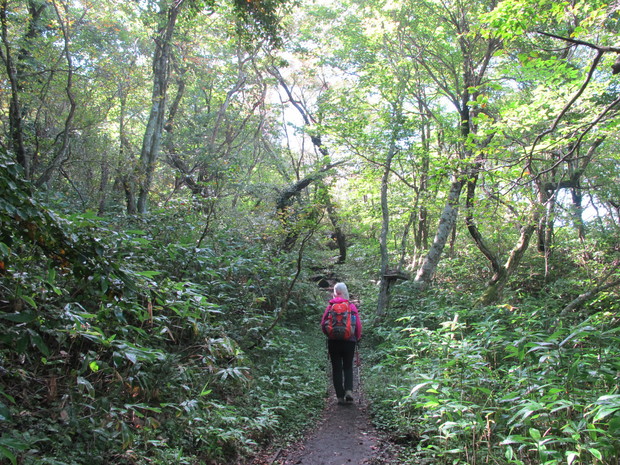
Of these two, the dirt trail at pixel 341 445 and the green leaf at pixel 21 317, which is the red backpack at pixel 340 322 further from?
the green leaf at pixel 21 317

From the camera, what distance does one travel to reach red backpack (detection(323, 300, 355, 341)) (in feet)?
17.7

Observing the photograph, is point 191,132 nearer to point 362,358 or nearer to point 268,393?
point 362,358

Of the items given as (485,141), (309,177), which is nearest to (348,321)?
(485,141)

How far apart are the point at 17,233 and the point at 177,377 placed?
221 cm

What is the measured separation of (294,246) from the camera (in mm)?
12625

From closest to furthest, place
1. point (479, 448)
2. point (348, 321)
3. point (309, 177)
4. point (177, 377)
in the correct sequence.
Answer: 1. point (479, 448)
2. point (177, 377)
3. point (348, 321)
4. point (309, 177)

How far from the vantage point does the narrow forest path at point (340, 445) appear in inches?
150

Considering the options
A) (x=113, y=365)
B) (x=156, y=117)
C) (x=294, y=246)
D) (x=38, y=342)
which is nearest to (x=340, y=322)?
(x=113, y=365)

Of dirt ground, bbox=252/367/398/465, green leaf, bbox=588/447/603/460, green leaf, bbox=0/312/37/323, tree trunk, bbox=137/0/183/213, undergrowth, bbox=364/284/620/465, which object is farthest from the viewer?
tree trunk, bbox=137/0/183/213

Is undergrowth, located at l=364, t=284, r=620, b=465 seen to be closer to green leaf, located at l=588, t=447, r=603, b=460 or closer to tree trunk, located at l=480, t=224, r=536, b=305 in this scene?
green leaf, located at l=588, t=447, r=603, b=460

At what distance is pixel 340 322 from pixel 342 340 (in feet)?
0.90

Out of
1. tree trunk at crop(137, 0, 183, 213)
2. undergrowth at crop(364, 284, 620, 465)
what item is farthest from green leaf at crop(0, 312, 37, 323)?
tree trunk at crop(137, 0, 183, 213)

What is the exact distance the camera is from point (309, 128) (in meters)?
15.1

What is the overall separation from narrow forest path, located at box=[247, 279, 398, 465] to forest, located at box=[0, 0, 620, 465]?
0.57ft
